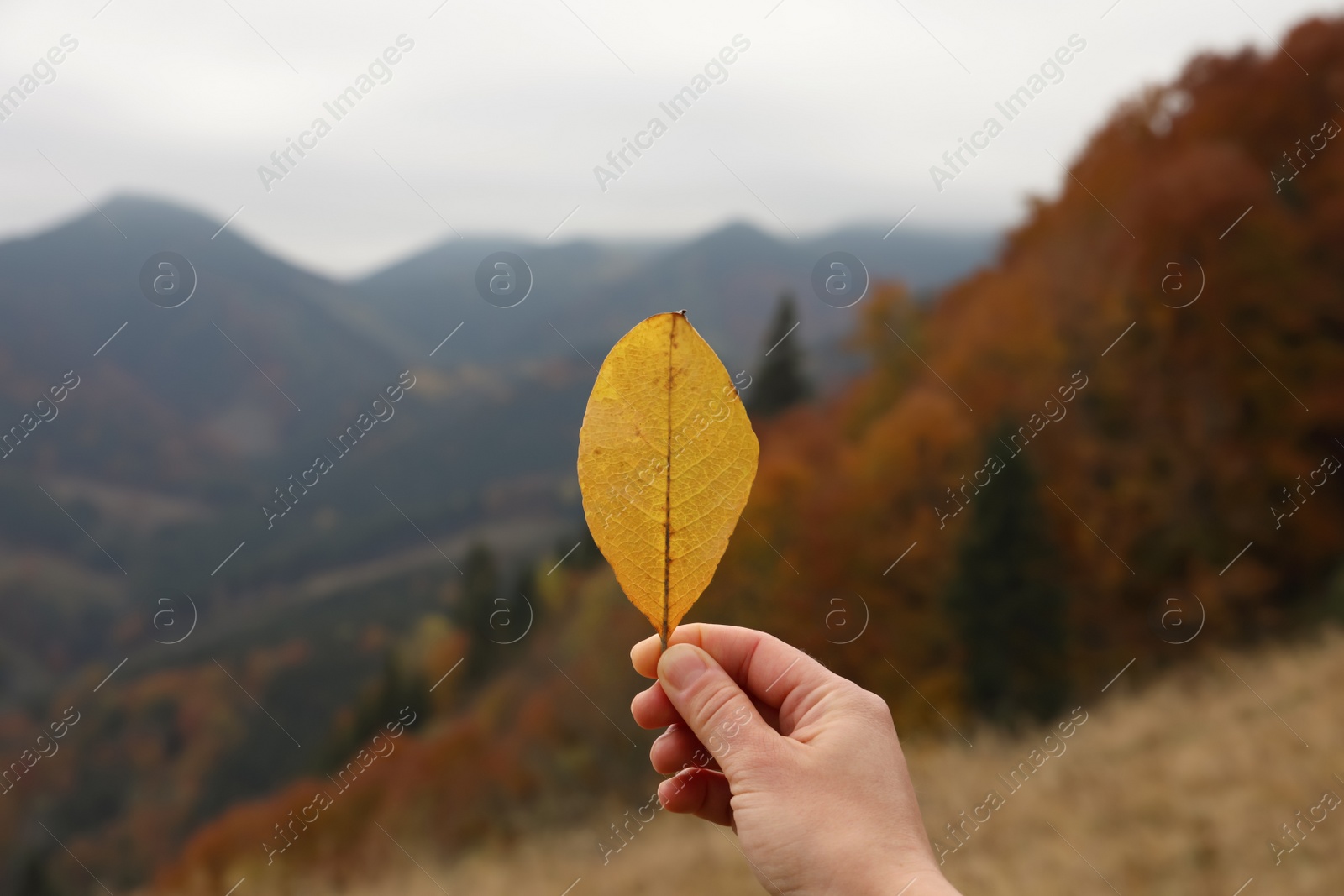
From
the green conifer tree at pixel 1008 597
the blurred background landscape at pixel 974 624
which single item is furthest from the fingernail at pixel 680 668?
the green conifer tree at pixel 1008 597

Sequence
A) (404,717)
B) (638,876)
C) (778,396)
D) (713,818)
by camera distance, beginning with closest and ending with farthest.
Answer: (713,818)
(638,876)
(404,717)
(778,396)

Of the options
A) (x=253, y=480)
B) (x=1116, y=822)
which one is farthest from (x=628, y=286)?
(x=1116, y=822)

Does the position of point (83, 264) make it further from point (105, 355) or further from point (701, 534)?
point (701, 534)

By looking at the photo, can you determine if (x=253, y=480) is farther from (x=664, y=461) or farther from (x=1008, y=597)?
(x=664, y=461)

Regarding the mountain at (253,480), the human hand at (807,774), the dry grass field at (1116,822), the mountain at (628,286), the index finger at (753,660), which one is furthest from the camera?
the mountain at (628,286)

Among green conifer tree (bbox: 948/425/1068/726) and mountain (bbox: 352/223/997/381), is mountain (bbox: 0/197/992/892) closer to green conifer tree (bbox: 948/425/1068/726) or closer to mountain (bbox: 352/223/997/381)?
mountain (bbox: 352/223/997/381)

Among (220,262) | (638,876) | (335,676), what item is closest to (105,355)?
(220,262)

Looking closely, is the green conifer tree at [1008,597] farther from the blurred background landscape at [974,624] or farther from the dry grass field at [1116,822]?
the dry grass field at [1116,822]
